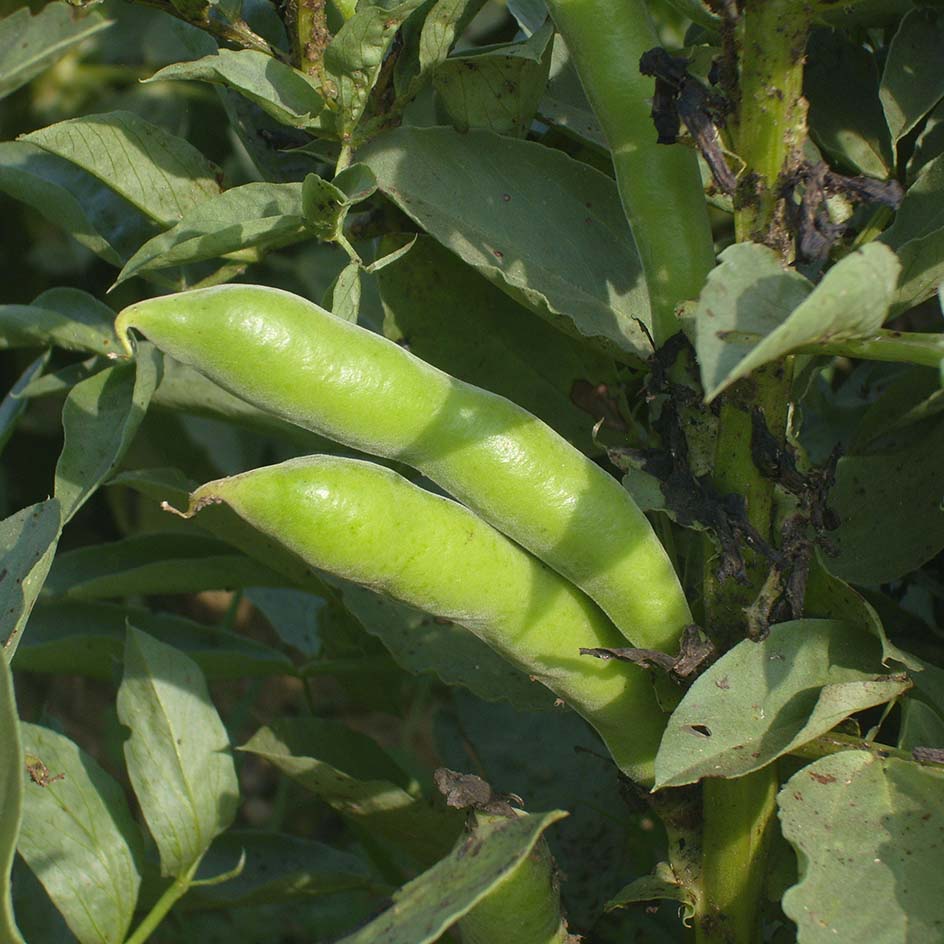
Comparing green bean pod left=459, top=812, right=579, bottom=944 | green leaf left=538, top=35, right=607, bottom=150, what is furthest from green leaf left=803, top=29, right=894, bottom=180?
green bean pod left=459, top=812, right=579, bottom=944

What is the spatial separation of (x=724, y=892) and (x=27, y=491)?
1.36 metres

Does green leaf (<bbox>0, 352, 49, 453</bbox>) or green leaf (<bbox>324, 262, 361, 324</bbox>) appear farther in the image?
green leaf (<bbox>0, 352, 49, 453</bbox>)

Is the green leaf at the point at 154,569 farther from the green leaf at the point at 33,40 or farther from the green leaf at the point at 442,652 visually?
the green leaf at the point at 33,40

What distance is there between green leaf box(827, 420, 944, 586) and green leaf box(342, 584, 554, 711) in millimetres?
251

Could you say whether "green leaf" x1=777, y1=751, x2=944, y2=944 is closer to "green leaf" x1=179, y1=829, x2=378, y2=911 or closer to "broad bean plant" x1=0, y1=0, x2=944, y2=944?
"broad bean plant" x1=0, y1=0, x2=944, y2=944

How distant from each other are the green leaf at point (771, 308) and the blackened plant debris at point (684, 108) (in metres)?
0.09

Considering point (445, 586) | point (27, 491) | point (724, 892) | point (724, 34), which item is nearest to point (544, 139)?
point (724, 34)

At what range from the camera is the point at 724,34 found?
27.1 inches

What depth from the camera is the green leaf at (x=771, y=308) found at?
507mm

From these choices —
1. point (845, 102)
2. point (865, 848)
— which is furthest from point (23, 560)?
point (845, 102)

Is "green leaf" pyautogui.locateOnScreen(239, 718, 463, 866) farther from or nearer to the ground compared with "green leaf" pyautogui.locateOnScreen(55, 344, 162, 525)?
nearer to the ground

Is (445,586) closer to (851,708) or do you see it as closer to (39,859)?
(851,708)

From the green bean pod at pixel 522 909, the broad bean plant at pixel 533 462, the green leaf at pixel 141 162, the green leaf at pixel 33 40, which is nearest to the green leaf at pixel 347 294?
the broad bean plant at pixel 533 462

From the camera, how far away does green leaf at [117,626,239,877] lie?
2.99 feet
